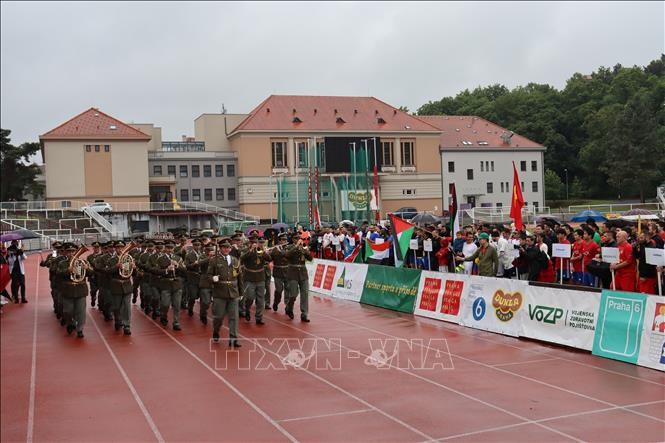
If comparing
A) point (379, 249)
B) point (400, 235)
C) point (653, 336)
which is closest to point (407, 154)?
point (379, 249)

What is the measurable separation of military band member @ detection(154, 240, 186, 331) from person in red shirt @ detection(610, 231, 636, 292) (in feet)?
29.6

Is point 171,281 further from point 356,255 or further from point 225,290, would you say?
point 356,255

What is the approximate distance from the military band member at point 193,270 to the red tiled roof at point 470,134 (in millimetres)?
59501

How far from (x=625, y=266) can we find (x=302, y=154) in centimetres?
5760

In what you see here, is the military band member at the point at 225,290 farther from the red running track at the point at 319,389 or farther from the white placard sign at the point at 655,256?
the white placard sign at the point at 655,256

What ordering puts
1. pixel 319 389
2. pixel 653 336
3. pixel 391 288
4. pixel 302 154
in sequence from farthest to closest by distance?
pixel 302 154 → pixel 391 288 → pixel 653 336 → pixel 319 389

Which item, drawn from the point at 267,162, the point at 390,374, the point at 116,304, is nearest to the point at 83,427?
the point at 390,374

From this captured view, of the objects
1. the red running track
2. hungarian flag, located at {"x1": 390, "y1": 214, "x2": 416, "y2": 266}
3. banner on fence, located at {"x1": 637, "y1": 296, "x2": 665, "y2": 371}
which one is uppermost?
hungarian flag, located at {"x1": 390, "y1": 214, "x2": 416, "y2": 266}

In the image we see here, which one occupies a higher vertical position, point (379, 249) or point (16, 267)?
point (379, 249)

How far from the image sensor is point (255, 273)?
16.2 meters

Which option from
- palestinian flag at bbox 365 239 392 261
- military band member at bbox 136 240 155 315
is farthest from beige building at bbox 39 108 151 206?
military band member at bbox 136 240 155 315

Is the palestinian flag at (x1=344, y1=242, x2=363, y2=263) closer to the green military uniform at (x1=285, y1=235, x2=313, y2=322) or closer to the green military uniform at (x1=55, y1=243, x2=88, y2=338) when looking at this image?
the green military uniform at (x1=285, y1=235, x2=313, y2=322)

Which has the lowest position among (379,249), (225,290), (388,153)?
(225,290)

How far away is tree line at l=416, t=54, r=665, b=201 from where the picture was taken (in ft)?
230
